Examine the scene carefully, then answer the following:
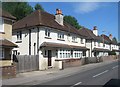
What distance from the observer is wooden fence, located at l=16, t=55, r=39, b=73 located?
24.3 m

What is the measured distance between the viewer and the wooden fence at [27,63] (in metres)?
24.3

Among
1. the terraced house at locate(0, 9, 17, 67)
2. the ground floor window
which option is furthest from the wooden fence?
the ground floor window

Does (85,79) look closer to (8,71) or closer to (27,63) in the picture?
(8,71)

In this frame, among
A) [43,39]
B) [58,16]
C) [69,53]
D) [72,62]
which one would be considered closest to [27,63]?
[43,39]

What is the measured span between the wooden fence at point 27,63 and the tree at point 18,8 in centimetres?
3330

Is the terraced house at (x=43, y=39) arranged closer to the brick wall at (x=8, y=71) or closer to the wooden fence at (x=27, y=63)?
the wooden fence at (x=27, y=63)

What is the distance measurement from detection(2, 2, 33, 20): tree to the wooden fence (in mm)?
33301

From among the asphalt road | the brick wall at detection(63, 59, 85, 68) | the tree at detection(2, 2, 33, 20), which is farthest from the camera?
the tree at detection(2, 2, 33, 20)

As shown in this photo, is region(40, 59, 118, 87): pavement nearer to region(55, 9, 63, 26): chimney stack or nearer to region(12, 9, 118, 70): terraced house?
region(12, 9, 118, 70): terraced house

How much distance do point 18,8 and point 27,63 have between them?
37519 millimetres

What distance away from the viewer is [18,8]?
2399 inches

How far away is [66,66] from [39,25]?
6.69m

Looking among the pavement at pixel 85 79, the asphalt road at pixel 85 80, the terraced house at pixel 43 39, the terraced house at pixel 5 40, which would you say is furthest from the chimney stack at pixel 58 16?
the asphalt road at pixel 85 80

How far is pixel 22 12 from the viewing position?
60.7m
